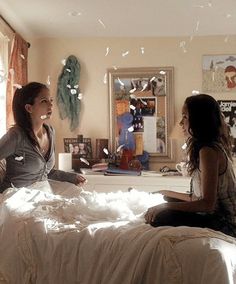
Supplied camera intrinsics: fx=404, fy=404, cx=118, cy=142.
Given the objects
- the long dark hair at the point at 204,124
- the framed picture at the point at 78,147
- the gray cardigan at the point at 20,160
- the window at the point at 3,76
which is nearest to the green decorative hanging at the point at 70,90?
the framed picture at the point at 78,147

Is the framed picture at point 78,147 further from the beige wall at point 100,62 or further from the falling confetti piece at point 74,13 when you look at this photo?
the falling confetti piece at point 74,13

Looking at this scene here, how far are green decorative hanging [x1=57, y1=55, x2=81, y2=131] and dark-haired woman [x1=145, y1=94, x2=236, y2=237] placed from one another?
239cm

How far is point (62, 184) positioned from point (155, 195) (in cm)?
62

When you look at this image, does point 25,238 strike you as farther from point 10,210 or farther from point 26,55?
point 26,55

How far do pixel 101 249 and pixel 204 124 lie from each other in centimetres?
72

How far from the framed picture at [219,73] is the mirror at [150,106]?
36 cm

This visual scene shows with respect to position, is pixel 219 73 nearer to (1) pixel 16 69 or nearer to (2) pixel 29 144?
(1) pixel 16 69

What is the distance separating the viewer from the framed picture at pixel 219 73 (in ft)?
13.4

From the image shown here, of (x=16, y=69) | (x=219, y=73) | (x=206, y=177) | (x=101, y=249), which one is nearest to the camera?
(x=101, y=249)

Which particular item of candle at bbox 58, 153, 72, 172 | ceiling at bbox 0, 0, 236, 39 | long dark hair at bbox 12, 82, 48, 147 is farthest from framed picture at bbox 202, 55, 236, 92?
long dark hair at bbox 12, 82, 48, 147

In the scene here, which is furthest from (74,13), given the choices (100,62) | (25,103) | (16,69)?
(25,103)

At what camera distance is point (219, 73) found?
4086 millimetres

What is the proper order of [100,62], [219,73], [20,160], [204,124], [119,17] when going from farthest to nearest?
[100,62]
[219,73]
[119,17]
[20,160]
[204,124]

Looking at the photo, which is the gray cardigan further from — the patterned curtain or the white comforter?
the patterned curtain
